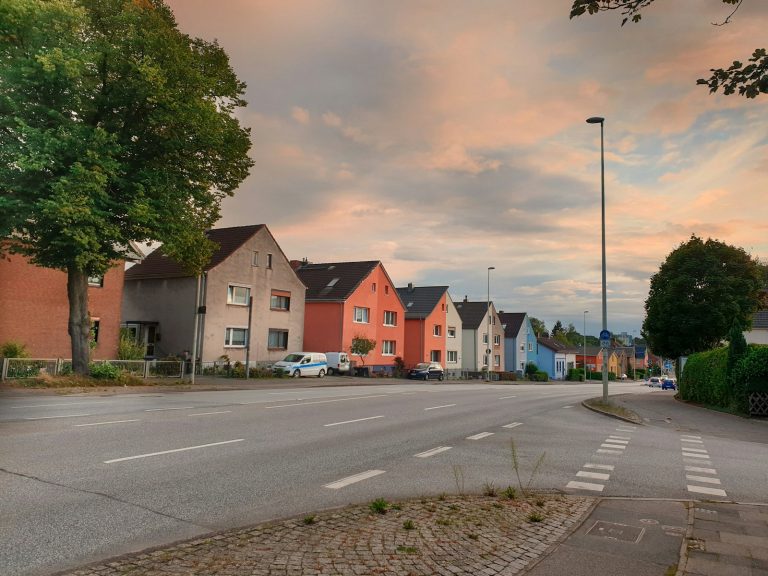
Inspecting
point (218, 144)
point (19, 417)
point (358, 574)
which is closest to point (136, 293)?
point (218, 144)

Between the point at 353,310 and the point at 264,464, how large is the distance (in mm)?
41233

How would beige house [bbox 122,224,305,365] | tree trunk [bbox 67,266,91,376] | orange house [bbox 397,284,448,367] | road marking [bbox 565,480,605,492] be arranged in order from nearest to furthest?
road marking [bbox 565,480,605,492]
tree trunk [bbox 67,266,91,376]
beige house [bbox 122,224,305,365]
orange house [bbox 397,284,448,367]

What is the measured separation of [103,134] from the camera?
2012 cm

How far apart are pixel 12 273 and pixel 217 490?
92.9 feet

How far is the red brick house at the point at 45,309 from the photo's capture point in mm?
29062

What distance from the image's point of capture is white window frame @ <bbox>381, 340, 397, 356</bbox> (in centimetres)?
5388

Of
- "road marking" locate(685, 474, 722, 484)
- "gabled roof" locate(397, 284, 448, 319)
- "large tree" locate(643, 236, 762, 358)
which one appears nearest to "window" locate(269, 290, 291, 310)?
"gabled roof" locate(397, 284, 448, 319)

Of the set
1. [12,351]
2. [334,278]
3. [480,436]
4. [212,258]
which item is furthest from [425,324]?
[480,436]

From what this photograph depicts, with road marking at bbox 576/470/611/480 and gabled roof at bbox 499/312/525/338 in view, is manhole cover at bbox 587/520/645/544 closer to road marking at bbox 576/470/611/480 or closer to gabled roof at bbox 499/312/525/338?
road marking at bbox 576/470/611/480

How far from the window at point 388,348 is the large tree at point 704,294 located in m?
27.0

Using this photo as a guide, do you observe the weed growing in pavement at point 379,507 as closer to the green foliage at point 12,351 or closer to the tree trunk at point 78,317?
the tree trunk at point 78,317

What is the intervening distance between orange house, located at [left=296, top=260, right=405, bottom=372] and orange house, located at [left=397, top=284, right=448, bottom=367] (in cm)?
300

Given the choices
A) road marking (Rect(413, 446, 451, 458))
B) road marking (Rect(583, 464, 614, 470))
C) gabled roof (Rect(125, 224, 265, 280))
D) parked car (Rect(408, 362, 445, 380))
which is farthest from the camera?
parked car (Rect(408, 362, 445, 380))

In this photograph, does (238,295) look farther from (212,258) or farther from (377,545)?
(377,545)
